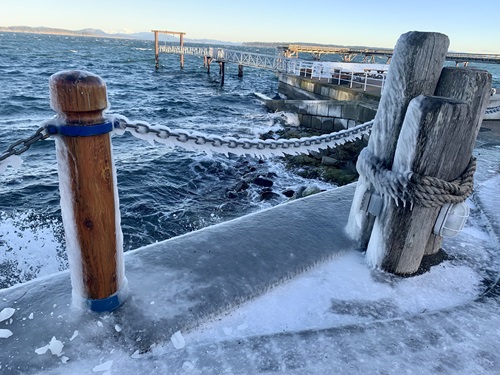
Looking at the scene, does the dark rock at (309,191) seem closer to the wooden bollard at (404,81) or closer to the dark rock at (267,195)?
the dark rock at (267,195)

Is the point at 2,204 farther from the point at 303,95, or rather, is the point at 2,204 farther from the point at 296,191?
the point at 303,95

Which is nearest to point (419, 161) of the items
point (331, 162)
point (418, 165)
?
point (418, 165)

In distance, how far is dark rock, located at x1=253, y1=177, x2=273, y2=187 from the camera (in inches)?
395

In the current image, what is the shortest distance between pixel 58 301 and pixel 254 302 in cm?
118

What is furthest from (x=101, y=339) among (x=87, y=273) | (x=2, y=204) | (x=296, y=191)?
(x=2, y=204)

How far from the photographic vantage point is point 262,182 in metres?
10.1

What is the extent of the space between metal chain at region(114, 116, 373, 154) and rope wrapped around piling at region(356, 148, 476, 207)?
651 millimetres

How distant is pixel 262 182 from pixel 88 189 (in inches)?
333

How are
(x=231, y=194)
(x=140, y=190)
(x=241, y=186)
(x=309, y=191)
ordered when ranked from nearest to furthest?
(x=309, y=191) < (x=231, y=194) < (x=241, y=186) < (x=140, y=190)

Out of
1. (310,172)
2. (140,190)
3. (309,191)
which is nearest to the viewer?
(309,191)

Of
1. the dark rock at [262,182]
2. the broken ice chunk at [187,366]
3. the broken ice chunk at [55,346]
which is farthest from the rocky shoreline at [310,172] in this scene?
the broken ice chunk at [55,346]

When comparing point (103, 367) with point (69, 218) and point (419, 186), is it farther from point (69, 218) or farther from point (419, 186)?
point (419, 186)

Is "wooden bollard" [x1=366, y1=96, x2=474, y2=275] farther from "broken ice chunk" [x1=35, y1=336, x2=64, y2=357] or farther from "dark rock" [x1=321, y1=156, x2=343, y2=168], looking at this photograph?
"dark rock" [x1=321, y1=156, x2=343, y2=168]

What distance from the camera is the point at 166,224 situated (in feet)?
26.5
